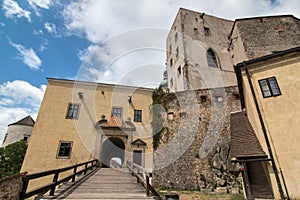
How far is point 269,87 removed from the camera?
7438 mm

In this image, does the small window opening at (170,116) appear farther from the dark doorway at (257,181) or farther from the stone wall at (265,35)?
the stone wall at (265,35)

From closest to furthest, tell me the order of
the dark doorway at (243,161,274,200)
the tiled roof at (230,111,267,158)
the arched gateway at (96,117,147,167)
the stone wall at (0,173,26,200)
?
1. the stone wall at (0,173,26,200)
2. the dark doorway at (243,161,274,200)
3. the tiled roof at (230,111,267,158)
4. the arched gateway at (96,117,147,167)

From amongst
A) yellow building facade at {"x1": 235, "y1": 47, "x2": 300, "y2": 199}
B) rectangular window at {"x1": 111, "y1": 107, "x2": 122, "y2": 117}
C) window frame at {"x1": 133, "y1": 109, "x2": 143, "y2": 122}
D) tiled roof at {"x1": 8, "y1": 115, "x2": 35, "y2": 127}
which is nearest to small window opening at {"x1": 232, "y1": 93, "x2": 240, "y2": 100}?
yellow building facade at {"x1": 235, "y1": 47, "x2": 300, "y2": 199}

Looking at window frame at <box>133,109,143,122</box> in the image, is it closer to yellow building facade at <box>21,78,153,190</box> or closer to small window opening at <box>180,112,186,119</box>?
yellow building facade at <box>21,78,153,190</box>

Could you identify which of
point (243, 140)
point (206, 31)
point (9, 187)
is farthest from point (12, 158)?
point (206, 31)

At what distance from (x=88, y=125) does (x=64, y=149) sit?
2263mm

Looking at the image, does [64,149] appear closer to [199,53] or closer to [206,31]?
[199,53]

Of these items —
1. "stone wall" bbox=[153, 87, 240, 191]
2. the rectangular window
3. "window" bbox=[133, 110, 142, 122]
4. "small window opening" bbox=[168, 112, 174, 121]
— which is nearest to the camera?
"stone wall" bbox=[153, 87, 240, 191]

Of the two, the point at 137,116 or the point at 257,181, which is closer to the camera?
the point at 257,181

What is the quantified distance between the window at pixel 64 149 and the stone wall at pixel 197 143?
242 inches

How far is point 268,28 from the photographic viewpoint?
17531 mm

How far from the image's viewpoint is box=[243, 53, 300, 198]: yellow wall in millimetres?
6102

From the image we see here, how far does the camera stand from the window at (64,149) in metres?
11.7

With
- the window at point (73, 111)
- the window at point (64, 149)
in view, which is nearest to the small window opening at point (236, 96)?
the window at point (73, 111)
